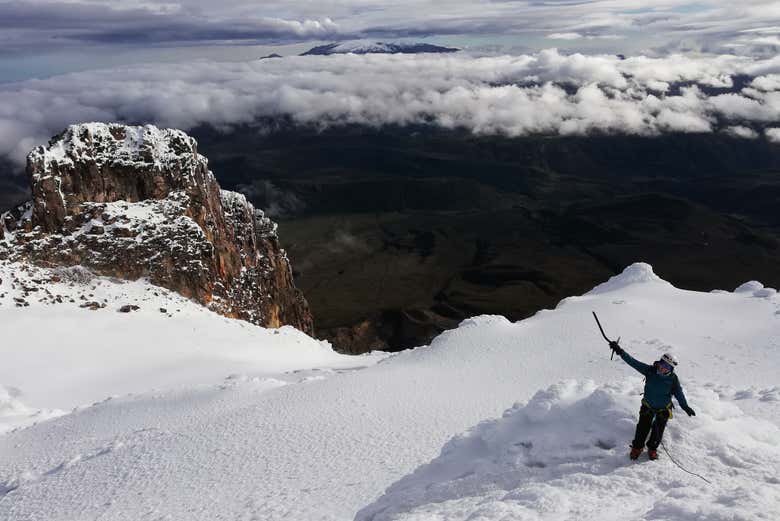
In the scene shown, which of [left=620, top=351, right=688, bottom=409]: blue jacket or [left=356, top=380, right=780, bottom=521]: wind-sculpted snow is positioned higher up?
[left=620, top=351, right=688, bottom=409]: blue jacket

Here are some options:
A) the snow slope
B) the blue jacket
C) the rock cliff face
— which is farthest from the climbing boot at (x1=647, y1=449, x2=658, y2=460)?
the rock cliff face

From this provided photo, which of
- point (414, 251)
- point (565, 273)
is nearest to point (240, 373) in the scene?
point (565, 273)

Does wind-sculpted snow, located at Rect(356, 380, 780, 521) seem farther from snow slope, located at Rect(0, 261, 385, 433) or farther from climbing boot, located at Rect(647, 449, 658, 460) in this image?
snow slope, located at Rect(0, 261, 385, 433)

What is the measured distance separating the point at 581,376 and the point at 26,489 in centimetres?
1853

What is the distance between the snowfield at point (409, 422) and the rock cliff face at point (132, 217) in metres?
4.78

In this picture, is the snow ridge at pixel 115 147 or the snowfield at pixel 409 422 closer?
the snowfield at pixel 409 422

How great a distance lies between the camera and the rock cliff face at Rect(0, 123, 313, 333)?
41878 mm

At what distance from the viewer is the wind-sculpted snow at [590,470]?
30.7ft

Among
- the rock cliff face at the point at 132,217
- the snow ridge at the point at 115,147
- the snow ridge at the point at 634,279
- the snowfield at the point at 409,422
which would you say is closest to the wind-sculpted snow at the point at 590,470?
the snowfield at the point at 409,422

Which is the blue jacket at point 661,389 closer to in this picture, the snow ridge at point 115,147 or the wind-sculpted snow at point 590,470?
the wind-sculpted snow at point 590,470

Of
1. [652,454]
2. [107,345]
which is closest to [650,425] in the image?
[652,454]

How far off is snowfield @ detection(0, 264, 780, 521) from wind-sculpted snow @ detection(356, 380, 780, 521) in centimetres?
4

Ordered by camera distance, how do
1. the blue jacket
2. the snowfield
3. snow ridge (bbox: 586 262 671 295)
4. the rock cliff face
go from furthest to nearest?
1. the rock cliff face
2. snow ridge (bbox: 586 262 671 295)
3. the blue jacket
4. the snowfield

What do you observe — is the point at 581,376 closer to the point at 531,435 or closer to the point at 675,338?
the point at 675,338
